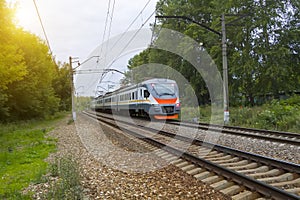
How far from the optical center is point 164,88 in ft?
64.1

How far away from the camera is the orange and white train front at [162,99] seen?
18.8 metres

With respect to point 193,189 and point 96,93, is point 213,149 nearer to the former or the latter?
point 193,189

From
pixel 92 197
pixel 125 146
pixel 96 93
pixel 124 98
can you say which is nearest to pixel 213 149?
pixel 125 146

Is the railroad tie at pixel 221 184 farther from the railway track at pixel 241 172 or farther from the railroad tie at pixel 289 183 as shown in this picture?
the railroad tie at pixel 289 183

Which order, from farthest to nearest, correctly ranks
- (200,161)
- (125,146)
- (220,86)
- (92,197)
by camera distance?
(220,86) < (125,146) < (200,161) < (92,197)

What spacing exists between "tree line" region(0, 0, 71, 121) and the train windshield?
26.1 feet

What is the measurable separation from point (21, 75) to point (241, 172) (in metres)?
13.6

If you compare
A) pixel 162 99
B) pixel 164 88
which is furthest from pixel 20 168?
pixel 164 88

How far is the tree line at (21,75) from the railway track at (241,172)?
371 inches

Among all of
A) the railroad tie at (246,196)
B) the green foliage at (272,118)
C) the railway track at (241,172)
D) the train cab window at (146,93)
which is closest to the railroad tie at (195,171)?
the railway track at (241,172)

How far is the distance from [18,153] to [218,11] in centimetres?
2023

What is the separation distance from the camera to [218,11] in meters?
25.0

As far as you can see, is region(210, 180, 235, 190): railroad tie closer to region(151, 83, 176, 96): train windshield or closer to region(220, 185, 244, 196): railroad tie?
region(220, 185, 244, 196): railroad tie

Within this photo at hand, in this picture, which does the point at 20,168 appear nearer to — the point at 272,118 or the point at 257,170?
the point at 257,170
